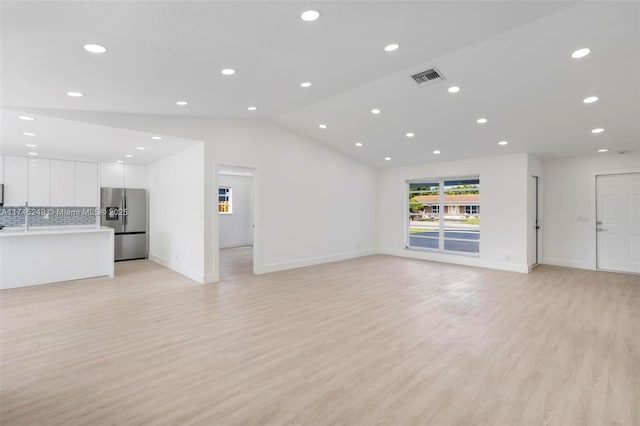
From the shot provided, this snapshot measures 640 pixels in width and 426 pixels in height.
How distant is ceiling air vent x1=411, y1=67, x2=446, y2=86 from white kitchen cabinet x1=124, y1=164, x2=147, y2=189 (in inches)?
285

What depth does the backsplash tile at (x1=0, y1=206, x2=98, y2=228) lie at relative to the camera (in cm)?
668

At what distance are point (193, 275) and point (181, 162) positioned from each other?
7.71 ft

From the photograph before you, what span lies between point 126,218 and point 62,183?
1476 mm

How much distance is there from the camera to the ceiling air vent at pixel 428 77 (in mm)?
3822

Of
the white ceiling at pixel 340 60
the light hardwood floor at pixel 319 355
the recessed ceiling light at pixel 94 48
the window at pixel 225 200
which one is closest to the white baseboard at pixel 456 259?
the light hardwood floor at pixel 319 355

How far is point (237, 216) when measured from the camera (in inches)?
424

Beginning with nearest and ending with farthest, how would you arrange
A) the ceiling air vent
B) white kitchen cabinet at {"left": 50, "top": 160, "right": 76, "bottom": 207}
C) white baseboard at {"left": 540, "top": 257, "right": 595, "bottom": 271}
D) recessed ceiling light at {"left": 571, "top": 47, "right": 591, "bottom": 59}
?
recessed ceiling light at {"left": 571, "top": 47, "right": 591, "bottom": 59} → the ceiling air vent → white kitchen cabinet at {"left": 50, "top": 160, "right": 76, "bottom": 207} → white baseboard at {"left": 540, "top": 257, "right": 595, "bottom": 271}

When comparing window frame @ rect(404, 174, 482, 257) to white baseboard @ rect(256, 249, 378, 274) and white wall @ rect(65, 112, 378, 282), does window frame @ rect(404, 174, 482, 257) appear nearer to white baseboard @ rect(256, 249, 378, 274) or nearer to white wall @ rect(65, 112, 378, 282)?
white wall @ rect(65, 112, 378, 282)

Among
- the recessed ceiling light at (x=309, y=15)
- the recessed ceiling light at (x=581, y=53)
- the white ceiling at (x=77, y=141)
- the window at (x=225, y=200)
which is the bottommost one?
the window at (x=225, y=200)

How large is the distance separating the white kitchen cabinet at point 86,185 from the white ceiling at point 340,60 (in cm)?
313

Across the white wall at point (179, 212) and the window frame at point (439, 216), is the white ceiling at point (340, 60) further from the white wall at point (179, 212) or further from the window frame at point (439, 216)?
the window frame at point (439, 216)

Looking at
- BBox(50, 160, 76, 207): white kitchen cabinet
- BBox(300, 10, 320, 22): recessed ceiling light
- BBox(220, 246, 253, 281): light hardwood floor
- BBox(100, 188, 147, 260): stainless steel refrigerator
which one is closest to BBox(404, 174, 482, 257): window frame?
BBox(220, 246, 253, 281): light hardwood floor

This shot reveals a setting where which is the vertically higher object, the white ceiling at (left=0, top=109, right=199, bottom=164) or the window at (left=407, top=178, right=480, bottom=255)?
the white ceiling at (left=0, top=109, right=199, bottom=164)

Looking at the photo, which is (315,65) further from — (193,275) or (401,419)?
(193,275)
